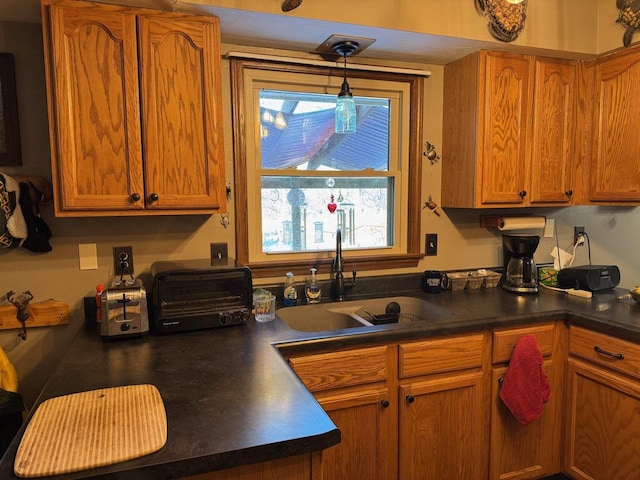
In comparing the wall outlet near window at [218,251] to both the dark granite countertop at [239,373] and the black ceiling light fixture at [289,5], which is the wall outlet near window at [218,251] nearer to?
the dark granite countertop at [239,373]

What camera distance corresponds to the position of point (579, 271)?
2557mm

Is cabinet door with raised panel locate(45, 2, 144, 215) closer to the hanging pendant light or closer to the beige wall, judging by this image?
the beige wall

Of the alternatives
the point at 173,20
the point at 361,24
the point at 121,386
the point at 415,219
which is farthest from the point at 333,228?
the point at 121,386

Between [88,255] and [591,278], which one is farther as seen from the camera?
[591,278]

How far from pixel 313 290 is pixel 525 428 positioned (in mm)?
1204

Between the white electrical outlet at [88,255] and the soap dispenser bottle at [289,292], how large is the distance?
0.89m

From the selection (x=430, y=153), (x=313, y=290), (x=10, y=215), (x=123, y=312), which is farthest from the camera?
(x=430, y=153)

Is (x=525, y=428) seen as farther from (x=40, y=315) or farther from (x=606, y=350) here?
(x=40, y=315)

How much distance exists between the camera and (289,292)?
7.64 ft

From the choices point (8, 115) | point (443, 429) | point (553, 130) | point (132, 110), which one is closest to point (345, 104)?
point (132, 110)

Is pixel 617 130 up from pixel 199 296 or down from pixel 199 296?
up

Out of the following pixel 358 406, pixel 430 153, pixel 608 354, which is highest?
pixel 430 153

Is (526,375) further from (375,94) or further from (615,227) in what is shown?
(375,94)

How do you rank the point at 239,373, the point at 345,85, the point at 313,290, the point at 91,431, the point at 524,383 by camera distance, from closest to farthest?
1. the point at 91,431
2. the point at 239,373
3. the point at 524,383
4. the point at 345,85
5. the point at 313,290
